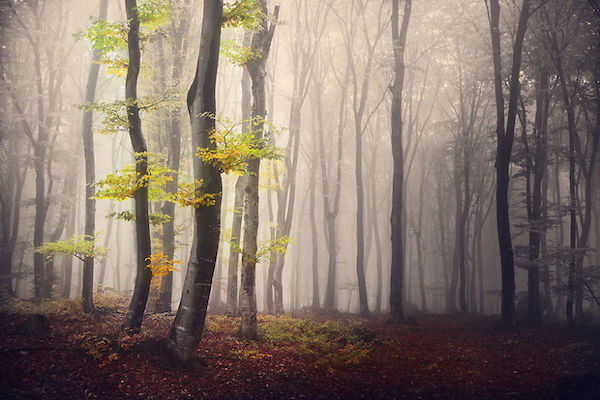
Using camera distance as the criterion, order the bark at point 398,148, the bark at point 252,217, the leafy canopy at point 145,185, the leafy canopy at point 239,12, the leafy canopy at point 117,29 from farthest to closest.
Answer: the bark at point 398,148 → the bark at point 252,217 → the leafy canopy at point 117,29 → the leafy canopy at point 239,12 → the leafy canopy at point 145,185

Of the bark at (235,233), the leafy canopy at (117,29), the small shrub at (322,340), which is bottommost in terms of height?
the small shrub at (322,340)

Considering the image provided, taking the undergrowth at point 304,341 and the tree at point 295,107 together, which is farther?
the tree at point 295,107

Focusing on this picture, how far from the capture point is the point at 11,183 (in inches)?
767

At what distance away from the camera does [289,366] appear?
25.7ft

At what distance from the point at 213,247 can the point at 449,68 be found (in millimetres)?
23284

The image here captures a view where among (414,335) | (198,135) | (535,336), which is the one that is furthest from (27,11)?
(535,336)

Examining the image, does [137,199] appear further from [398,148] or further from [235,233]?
[398,148]

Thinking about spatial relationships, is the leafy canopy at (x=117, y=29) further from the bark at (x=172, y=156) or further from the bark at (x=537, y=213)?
the bark at (x=537, y=213)

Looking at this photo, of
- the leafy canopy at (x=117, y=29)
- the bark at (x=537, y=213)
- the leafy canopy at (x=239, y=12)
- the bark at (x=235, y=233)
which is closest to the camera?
the leafy canopy at (x=239, y=12)

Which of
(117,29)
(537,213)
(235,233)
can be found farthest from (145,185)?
(537,213)

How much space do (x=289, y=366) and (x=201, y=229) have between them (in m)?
3.79

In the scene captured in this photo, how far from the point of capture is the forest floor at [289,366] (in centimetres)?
611

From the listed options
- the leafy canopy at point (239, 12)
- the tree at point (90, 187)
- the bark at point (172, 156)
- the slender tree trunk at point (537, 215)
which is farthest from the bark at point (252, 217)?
the slender tree trunk at point (537, 215)

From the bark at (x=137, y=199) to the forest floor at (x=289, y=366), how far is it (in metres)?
0.70
